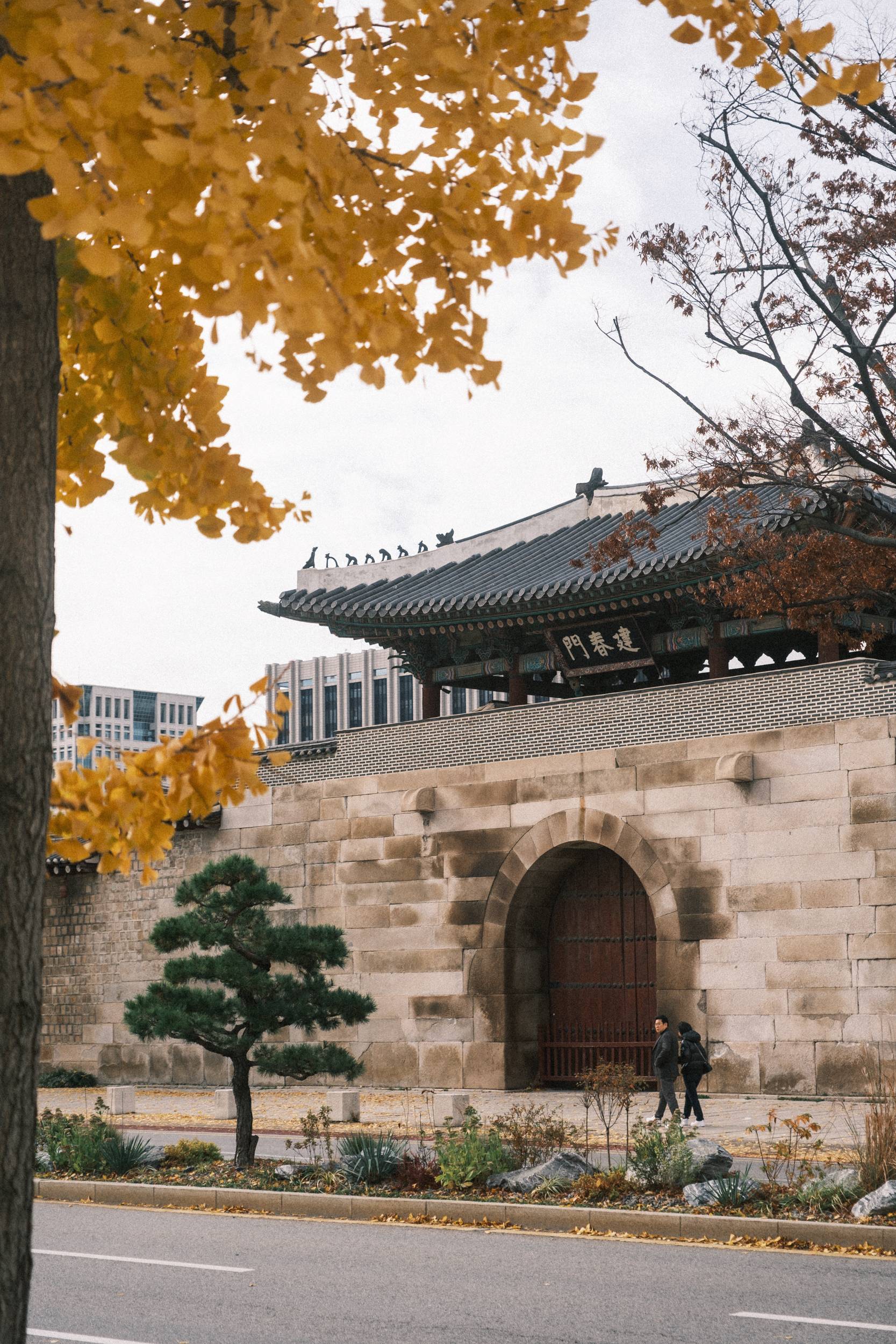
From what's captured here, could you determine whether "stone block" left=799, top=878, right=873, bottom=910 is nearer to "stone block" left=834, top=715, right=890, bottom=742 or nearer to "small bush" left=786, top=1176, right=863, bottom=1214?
"stone block" left=834, top=715, right=890, bottom=742

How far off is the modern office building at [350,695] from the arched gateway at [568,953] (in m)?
71.7

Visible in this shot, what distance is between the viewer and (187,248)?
2910 millimetres

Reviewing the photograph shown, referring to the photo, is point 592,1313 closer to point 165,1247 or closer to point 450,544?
point 165,1247

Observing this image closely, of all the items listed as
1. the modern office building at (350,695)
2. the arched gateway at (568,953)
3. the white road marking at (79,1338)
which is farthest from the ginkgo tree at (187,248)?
the modern office building at (350,695)

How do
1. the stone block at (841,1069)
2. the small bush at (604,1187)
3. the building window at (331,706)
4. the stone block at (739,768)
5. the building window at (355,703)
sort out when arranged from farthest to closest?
the building window at (331,706), the building window at (355,703), the stone block at (739,768), the stone block at (841,1069), the small bush at (604,1187)

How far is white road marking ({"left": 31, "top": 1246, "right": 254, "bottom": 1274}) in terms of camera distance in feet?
31.0

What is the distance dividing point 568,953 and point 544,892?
1038mm

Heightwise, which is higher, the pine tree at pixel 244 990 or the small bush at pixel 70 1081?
the pine tree at pixel 244 990

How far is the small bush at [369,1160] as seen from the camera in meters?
12.5

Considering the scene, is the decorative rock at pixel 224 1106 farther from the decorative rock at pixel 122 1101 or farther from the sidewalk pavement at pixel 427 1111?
the decorative rock at pixel 122 1101

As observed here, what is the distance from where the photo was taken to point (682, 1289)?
8.46 metres

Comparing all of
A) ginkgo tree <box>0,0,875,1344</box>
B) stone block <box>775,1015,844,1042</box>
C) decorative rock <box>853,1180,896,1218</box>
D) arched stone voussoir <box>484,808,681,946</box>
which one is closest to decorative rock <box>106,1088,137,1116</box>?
arched stone voussoir <box>484,808,681,946</box>

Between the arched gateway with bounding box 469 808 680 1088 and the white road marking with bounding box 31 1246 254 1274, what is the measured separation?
1258cm

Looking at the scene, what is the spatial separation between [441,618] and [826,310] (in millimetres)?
12611
